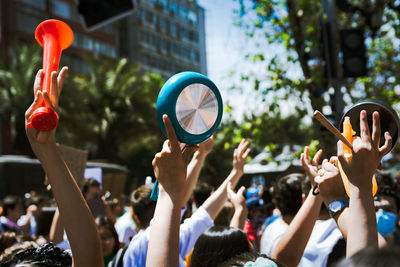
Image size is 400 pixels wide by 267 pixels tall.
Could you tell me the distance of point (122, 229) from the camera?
15.4ft

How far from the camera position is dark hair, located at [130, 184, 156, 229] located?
118 inches

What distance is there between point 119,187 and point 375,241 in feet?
30.5

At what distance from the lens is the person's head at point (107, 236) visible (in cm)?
372

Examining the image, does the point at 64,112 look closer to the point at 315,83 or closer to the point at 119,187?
the point at 119,187

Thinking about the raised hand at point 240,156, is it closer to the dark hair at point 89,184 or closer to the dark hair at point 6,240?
the dark hair at point 89,184

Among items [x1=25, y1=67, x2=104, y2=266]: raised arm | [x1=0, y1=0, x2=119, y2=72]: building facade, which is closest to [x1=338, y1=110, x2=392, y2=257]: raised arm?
[x1=25, y1=67, x2=104, y2=266]: raised arm

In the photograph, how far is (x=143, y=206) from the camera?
305 centimetres

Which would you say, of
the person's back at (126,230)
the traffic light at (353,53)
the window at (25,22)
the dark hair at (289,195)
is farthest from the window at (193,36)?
the dark hair at (289,195)

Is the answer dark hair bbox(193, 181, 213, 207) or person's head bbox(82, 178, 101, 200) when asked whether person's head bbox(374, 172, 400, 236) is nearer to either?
dark hair bbox(193, 181, 213, 207)

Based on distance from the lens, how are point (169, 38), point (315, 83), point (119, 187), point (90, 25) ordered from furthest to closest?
point (169, 38) < point (119, 187) < point (315, 83) < point (90, 25)

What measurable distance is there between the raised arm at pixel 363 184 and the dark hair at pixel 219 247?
73 cm

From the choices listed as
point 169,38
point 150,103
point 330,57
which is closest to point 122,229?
point 330,57

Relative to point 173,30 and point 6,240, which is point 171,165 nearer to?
point 6,240

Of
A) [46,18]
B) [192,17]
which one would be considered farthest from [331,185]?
[192,17]
